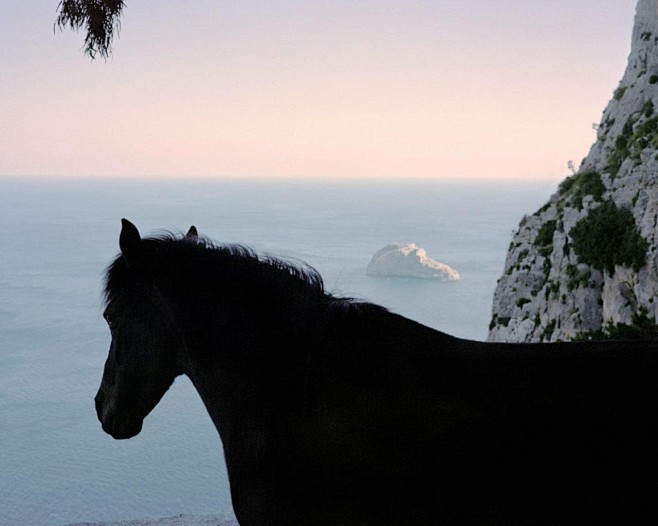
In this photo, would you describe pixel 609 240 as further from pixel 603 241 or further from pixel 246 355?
pixel 246 355

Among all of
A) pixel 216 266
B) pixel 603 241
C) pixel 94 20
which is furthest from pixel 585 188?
pixel 216 266

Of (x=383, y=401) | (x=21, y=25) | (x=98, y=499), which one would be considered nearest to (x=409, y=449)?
(x=383, y=401)

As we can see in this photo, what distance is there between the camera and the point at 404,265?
8525cm

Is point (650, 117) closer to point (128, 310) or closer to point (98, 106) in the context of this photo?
point (128, 310)

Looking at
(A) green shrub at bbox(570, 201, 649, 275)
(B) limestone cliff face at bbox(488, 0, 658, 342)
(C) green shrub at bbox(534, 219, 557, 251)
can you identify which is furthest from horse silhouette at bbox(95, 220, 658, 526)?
(C) green shrub at bbox(534, 219, 557, 251)

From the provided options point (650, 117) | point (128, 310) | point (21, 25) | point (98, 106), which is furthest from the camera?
point (98, 106)

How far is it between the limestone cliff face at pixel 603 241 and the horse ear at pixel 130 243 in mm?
13098

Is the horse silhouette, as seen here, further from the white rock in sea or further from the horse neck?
the white rock in sea

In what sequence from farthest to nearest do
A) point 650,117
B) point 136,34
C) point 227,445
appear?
point 136,34 → point 650,117 → point 227,445

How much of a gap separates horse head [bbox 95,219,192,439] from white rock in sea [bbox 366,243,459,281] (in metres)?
79.6

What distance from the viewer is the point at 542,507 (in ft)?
6.20

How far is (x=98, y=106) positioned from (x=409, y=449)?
157m

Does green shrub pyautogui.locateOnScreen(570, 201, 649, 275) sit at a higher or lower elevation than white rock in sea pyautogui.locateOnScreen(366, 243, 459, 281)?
higher

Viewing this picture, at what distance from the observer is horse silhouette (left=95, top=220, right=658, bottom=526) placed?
189 cm
